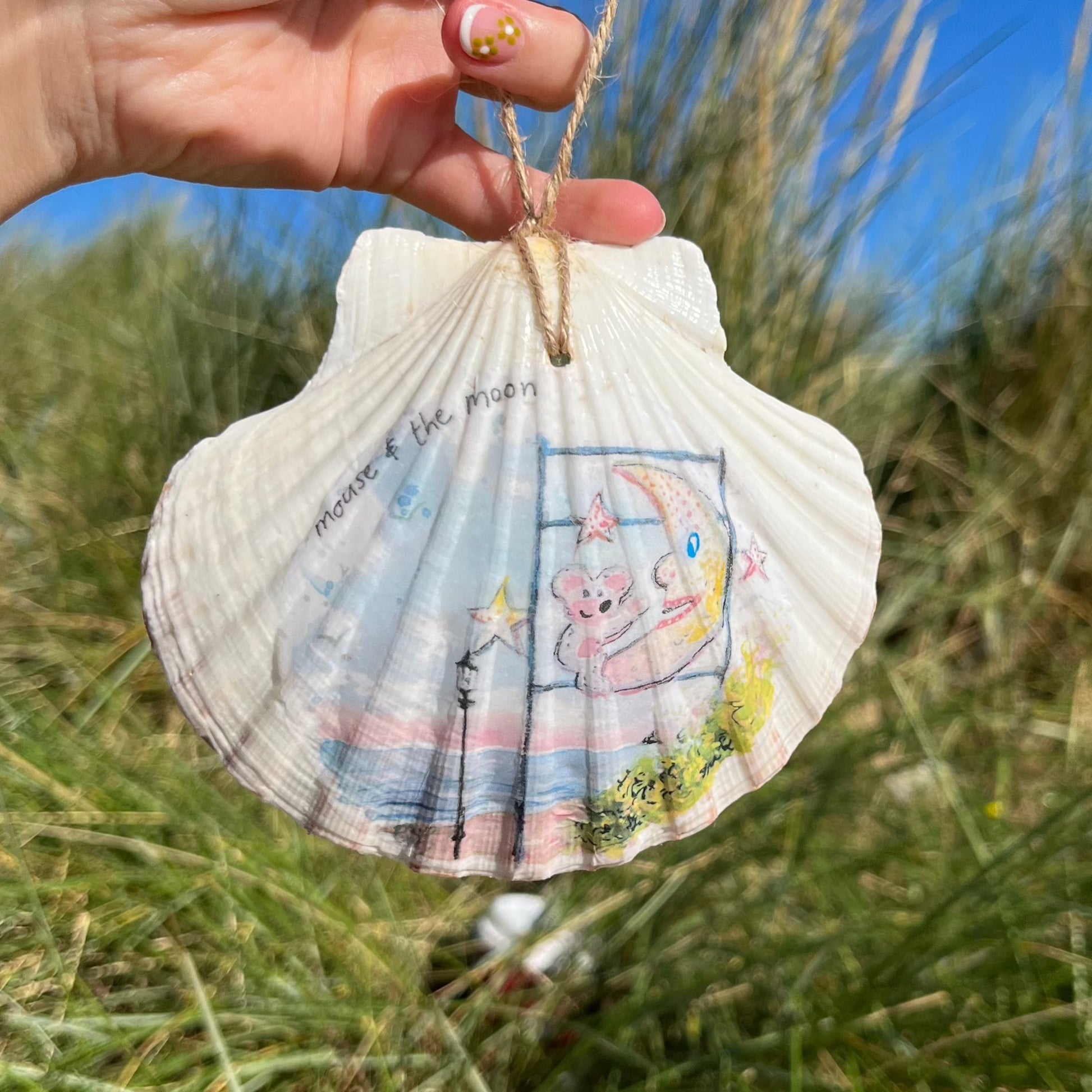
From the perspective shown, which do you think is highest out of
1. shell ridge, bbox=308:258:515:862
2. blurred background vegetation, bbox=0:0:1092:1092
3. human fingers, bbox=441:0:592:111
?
human fingers, bbox=441:0:592:111

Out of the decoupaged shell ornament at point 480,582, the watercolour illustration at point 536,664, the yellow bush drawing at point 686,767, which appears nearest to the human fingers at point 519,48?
the decoupaged shell ornament at point 480,582

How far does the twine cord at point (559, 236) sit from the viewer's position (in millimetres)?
697

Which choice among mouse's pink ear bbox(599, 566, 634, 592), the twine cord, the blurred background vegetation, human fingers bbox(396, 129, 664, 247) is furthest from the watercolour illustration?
the blurred background vegetation

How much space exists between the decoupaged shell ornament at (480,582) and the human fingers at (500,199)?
65mm

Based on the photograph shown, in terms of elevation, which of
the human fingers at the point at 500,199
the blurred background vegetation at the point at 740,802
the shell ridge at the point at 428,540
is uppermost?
the human fingers at the point at 500,199

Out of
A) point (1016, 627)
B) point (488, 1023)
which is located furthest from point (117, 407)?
point (1016, 627)

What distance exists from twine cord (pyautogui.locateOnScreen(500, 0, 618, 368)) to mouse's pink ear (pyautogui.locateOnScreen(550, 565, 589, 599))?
191mm

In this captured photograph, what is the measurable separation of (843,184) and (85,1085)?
167 cm

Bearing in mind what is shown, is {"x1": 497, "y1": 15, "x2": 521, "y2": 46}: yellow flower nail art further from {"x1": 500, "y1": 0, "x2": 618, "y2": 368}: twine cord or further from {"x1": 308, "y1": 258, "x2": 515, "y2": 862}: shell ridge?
{"x1": 308, "y1": 258, "x2": 515, "y2": 862}: shell ridge

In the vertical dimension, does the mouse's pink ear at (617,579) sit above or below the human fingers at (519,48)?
below

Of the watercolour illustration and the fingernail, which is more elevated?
the fingernail

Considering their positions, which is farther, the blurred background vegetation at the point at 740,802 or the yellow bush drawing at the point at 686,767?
the blurred background vegetation at the point at 740,802

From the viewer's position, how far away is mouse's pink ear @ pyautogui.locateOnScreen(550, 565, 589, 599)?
2.30 feet

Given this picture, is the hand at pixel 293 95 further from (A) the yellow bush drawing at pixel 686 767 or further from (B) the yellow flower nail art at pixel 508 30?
(A) the yellow bush drawing at pixel 686 767
